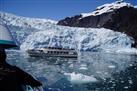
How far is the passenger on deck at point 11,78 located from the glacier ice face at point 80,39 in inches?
3450

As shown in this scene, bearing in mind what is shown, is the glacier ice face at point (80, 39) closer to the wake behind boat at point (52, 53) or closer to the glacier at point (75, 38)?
the glacier at point (75, 38)

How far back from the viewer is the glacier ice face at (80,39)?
9325cm

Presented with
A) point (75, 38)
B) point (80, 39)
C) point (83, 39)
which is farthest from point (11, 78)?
point (80, 39)

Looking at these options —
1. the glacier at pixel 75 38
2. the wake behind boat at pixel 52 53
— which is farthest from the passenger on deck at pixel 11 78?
the glacier at pixel 75 38

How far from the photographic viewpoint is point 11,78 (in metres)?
2.59

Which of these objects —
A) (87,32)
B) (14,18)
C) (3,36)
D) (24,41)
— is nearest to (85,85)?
(3,36)

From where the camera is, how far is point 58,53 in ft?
214

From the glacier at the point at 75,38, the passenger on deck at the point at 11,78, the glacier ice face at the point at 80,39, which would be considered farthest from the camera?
the glacier at the point at 75,38

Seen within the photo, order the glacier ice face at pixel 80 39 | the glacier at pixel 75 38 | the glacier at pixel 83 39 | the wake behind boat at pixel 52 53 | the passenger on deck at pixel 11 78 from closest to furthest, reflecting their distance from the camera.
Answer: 1. the passenger on deck at pixel 11 78
2. the wake behind boat at pixel 52 53
3. the glacier ice face at pixel 80 39
4. the glacier at pixel 83 39
5. the glacier at pixel 75 38

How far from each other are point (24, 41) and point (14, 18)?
17.4 metres

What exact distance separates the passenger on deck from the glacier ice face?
87.6 metres

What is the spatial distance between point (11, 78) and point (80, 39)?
10218 centimetres

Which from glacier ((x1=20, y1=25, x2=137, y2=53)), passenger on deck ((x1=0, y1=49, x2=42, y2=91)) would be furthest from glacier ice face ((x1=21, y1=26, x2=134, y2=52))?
passenger on deck ((x1=0, y1=49, x2=42, y2=91))

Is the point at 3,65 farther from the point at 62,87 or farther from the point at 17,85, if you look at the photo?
the point at 62,87
